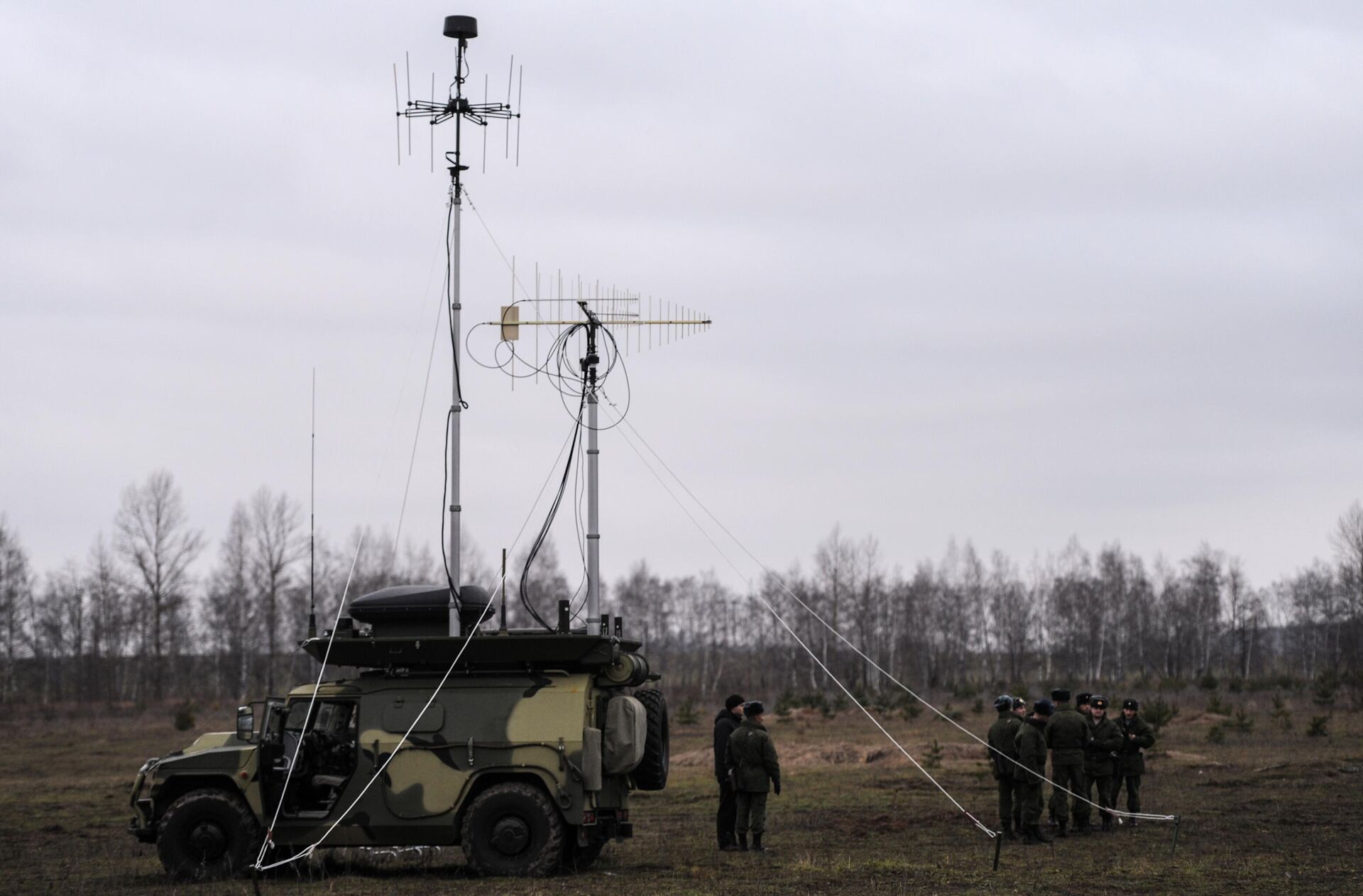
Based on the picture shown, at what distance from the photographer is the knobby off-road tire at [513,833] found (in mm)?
13383

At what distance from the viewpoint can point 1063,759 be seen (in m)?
17.7

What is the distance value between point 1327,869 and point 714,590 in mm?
81160

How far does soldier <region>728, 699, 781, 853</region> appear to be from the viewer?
15531 mm

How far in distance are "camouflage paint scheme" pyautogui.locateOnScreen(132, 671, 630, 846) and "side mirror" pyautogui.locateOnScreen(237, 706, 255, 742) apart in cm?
7

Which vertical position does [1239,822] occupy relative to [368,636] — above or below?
below

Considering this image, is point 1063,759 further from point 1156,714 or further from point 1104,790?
point 1156,714

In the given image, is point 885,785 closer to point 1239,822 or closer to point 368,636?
point 1239,822

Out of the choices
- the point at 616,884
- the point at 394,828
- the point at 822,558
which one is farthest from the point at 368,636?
the point at 822,558

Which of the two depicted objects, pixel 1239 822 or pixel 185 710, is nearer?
pixel 1239 822

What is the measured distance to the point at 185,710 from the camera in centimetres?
4147

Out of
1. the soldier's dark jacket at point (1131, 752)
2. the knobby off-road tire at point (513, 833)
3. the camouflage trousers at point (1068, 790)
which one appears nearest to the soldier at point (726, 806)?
the knobby off-road tire at point (513, 833)

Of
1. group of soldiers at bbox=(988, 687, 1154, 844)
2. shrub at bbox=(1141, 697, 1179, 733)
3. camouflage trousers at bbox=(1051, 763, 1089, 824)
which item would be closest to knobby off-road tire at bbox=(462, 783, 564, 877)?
group of soldiers at bbox=(988, 687, 1154, 844)

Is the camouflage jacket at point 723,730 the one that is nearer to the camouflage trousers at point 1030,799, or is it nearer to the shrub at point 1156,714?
Answer: the camouflage trousers at point 1030,799

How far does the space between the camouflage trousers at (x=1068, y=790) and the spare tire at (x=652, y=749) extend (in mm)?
5301
